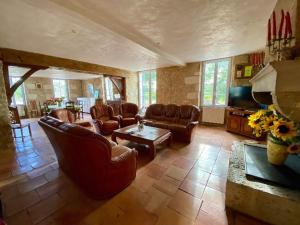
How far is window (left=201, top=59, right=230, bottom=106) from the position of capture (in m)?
4.87

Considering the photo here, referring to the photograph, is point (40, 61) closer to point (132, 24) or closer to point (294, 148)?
point (132, 24)

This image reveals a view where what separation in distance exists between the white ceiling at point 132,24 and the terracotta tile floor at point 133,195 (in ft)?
7.93

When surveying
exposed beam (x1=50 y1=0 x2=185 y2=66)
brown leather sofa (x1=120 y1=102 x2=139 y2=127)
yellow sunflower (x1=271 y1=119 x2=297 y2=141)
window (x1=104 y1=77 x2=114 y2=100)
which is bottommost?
brown leather sofa (x1=120 y1=102 x2=139 y2=127)

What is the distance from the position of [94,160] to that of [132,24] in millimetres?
2243

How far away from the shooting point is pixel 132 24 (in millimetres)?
2299

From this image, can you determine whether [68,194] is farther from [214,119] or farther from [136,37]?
[214,119]

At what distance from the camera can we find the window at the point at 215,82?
4.87 metres

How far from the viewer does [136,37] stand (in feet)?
8.91

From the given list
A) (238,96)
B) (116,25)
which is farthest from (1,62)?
(238,96)

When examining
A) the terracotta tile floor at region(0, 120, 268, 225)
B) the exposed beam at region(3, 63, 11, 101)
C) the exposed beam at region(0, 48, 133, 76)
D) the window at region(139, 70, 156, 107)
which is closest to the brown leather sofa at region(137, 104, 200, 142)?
the terracotta tile floor at region(0, 120, 268, 225)

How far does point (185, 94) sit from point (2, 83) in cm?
560

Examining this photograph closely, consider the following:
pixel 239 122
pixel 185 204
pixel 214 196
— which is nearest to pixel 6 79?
pixel 185 204

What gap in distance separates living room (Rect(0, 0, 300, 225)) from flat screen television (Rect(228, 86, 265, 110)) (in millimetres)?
31

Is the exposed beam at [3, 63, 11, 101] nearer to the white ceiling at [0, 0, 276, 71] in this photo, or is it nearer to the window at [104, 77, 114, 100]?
the white ceiling at [0, 0, 276, 71]
